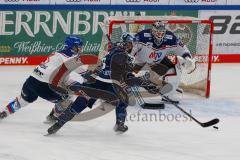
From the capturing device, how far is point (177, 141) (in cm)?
857

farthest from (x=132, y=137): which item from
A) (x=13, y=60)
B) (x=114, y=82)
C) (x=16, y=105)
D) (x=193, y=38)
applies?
(x=13, y=60)

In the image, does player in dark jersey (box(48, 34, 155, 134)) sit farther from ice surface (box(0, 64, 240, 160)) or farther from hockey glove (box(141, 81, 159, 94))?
hockey glove (box(141, 81, 159, 94))

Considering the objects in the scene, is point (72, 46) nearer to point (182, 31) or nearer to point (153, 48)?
point (153, 48)

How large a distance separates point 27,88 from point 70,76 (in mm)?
659

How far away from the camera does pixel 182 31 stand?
38.2 feet

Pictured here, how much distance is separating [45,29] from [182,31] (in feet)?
11.2

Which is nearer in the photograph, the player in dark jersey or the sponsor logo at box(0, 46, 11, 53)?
the player in dark jersey

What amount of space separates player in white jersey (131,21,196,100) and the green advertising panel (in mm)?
2789

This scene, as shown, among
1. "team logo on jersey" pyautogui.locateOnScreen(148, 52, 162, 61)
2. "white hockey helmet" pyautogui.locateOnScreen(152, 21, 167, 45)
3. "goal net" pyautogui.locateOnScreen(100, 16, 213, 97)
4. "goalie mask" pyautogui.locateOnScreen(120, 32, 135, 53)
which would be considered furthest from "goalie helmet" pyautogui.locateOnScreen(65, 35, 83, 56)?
"goal net" pyautogui.locateOnScreen(100, 16, 213, 97)

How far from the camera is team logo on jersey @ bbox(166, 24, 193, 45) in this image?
37.9 ft

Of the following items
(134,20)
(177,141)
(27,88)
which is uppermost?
(134,20)

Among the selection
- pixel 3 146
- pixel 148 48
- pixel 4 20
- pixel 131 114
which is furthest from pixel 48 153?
pixel 4 20

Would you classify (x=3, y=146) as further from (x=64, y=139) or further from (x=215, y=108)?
(x=215, y=108)

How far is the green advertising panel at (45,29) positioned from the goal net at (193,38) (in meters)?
2.12
